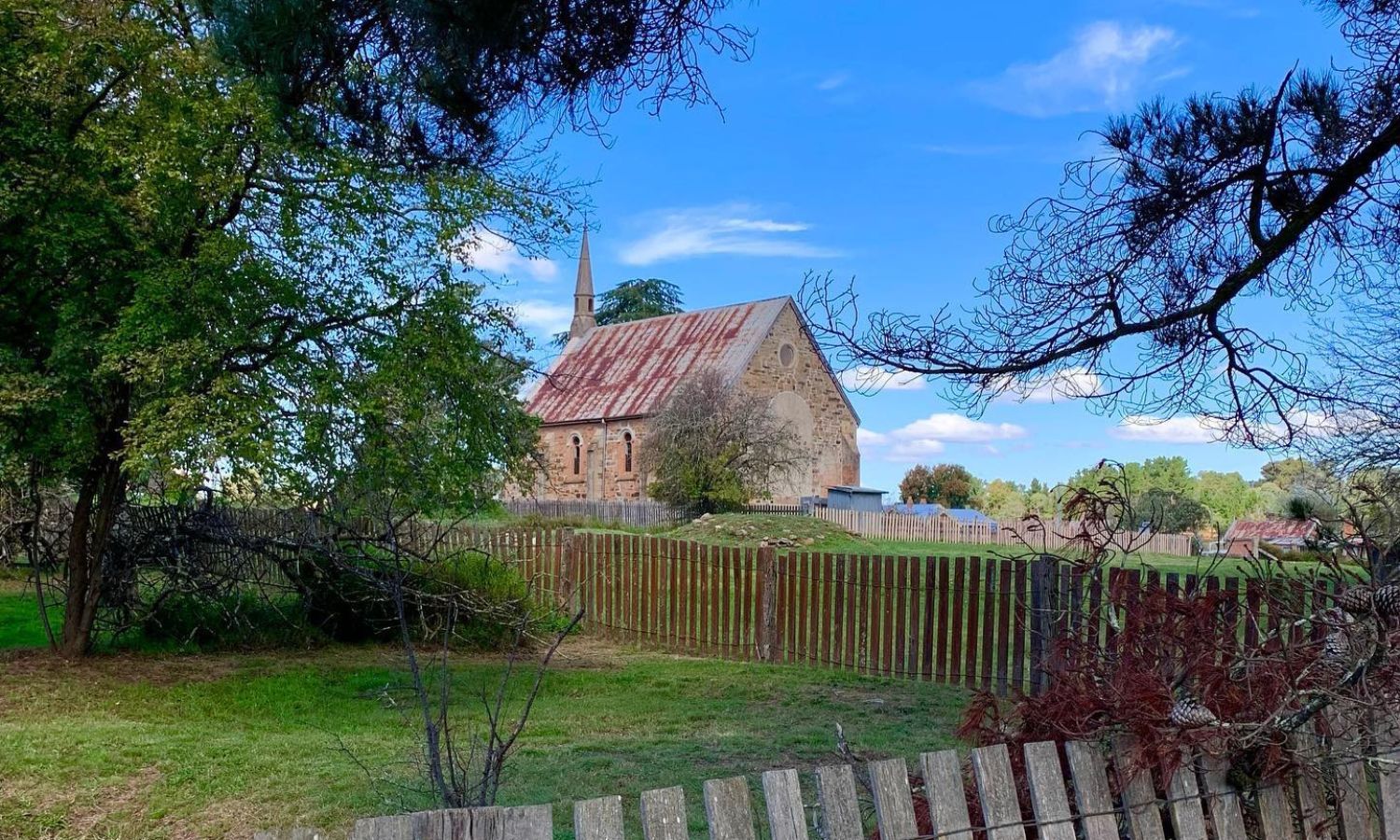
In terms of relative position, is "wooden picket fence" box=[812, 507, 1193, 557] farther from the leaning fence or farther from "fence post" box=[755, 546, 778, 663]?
"fence post" box=[755, 546, 778, 663]

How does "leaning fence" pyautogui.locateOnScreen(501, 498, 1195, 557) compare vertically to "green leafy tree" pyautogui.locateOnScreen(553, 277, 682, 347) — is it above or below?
below

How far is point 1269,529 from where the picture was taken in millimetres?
31562

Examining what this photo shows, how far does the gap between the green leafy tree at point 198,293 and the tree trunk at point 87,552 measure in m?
0.03

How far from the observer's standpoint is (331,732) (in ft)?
25.7

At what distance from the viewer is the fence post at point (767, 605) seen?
1204 centimetres

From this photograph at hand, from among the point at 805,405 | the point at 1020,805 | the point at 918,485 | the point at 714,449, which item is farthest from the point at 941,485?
the point at 1020,805

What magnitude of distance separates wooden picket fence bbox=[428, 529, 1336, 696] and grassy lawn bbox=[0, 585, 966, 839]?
514mm

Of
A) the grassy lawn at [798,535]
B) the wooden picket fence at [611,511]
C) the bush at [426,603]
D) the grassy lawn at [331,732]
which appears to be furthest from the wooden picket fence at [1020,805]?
the wooden picket fence at [611,511]

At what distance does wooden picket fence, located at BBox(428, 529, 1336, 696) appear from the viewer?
9.98 m

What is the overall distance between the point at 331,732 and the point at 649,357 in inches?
1477

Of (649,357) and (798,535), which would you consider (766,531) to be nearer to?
(798,535)

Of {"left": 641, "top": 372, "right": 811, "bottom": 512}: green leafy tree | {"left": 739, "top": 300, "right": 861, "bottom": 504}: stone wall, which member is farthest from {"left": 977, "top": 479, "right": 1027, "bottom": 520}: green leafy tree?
{"left": 641, "top": 372, "right": 811, "bottom": 512}: green leafy tree

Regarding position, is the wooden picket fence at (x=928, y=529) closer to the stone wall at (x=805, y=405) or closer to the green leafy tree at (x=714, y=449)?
the green leafy tree at (x=714, y=449)

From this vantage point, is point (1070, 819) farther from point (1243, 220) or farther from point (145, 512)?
point (145, 512)
